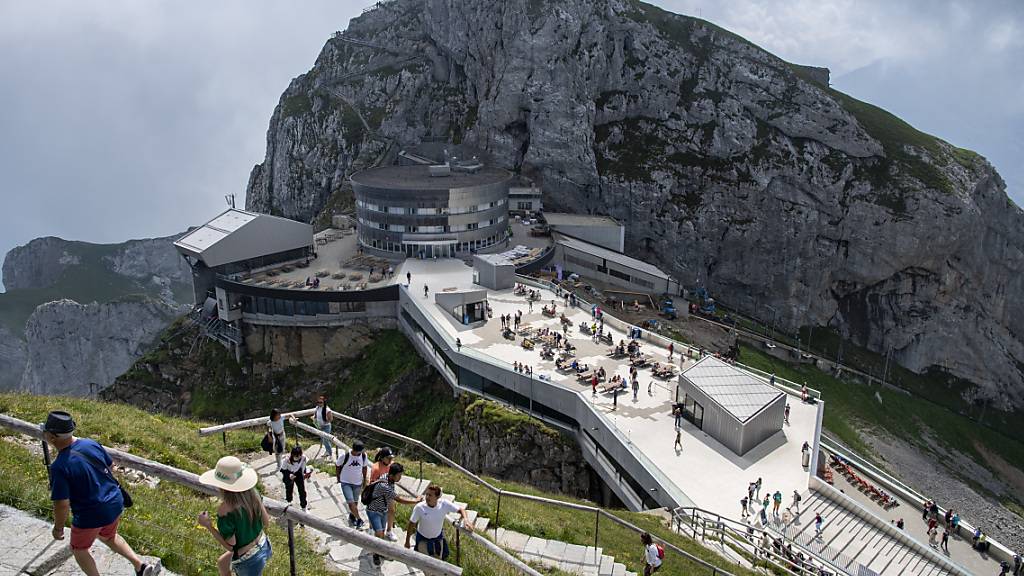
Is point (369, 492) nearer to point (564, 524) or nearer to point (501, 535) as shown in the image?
point (501, 535)

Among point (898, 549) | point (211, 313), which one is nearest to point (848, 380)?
point (898, 549)

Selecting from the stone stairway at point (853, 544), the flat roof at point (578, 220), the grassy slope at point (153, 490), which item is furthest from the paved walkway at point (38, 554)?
the flat roof at point (578, 220)

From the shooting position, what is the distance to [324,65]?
425ft

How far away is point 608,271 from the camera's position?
72.8 meters

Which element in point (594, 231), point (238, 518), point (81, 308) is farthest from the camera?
point (81, 308)

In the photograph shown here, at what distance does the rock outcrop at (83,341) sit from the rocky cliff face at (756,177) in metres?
53.9

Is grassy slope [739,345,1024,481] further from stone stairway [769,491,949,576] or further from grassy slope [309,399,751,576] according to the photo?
grassy slope [309,399,751,576]

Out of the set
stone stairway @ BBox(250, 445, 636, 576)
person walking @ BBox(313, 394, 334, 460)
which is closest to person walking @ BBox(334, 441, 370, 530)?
stone stairway @ BBox(250, 445, 636, 576)

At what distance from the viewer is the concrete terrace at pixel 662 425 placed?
30.3 m

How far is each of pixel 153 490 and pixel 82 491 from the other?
529 cm

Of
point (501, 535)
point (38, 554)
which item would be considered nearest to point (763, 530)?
point (501, 535)

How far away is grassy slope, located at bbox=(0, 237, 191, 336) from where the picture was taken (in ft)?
505

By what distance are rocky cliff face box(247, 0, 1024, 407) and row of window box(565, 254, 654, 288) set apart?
26.2 m

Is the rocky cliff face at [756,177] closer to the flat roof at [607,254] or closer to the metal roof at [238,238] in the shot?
the flat roof at [607,254]
